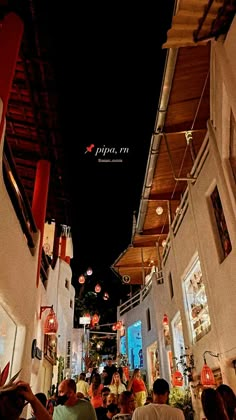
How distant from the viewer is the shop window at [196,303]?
902 centimetres

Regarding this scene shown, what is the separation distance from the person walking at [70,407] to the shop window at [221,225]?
446cm

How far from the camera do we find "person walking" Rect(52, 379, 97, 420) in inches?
148

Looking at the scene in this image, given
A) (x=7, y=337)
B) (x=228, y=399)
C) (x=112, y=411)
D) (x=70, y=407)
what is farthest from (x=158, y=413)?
(x=7, y=337)

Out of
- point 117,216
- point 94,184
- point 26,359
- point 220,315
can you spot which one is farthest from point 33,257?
point 117,216

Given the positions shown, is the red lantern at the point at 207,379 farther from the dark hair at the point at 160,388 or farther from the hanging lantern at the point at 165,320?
the hanging lantern at the point at 165,320

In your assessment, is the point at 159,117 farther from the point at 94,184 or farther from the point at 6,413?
the point at 94,184

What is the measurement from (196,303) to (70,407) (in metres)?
6.47

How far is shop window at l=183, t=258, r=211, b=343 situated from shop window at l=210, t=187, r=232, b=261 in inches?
71.1

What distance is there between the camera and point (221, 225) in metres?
7.69

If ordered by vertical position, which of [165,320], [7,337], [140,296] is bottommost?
[7,337]

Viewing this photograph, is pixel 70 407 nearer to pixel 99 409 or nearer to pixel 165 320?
pixel 99 409

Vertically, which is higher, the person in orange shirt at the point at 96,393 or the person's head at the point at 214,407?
the person in orange shirt at the point at 96,393

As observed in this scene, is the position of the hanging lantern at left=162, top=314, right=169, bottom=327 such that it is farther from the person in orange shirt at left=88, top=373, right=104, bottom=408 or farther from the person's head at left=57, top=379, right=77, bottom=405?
the person's head at left=57, top=379, right=77, bottom=405

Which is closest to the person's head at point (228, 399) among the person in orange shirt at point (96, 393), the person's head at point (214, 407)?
the person's head at point (214, 407)
